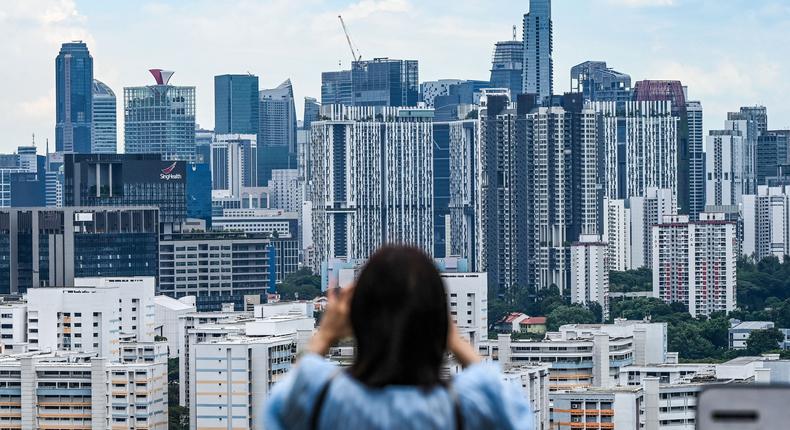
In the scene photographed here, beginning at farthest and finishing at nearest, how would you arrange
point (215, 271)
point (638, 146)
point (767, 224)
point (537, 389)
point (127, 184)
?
point (638, 146)
point (767, 224)
point (127, 184)
point (215, 271)
point (537, 389)

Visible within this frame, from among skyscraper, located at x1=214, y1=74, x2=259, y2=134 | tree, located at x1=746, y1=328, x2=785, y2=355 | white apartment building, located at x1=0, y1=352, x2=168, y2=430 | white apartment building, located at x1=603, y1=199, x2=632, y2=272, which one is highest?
skyscraper, located at x1=214, y1=74, x2=259, y2=134

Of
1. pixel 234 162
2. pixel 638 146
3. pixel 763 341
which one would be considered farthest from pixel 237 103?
pixel 763 341

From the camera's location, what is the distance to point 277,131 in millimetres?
76250

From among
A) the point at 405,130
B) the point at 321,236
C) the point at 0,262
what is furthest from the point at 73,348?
the point at 405,130

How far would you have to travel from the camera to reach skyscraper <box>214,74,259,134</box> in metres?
75.8

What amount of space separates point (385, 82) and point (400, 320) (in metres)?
63.7

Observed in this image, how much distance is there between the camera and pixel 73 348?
21.5 metres

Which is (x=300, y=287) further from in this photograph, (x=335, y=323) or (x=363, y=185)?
(x=335, y=323)

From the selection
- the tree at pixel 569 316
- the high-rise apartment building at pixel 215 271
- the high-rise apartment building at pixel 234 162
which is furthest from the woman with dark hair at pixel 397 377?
the high-rise apartment building at pixel 234 162

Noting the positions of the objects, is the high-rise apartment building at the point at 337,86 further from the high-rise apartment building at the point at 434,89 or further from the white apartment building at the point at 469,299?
the white apartment building at the point at 469,299

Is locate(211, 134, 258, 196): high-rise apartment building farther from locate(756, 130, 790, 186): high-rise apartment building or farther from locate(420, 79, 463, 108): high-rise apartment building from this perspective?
locate(756, 130, 790, 186): high-rise apartment building

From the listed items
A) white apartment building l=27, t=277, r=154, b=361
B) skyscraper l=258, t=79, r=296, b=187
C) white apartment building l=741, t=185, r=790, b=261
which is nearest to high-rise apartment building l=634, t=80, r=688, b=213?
white apartment building l=741, t=185, r=790, b=261

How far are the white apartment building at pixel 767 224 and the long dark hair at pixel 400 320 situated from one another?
47.0 metres

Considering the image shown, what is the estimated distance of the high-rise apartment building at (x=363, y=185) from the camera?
1917 inches
